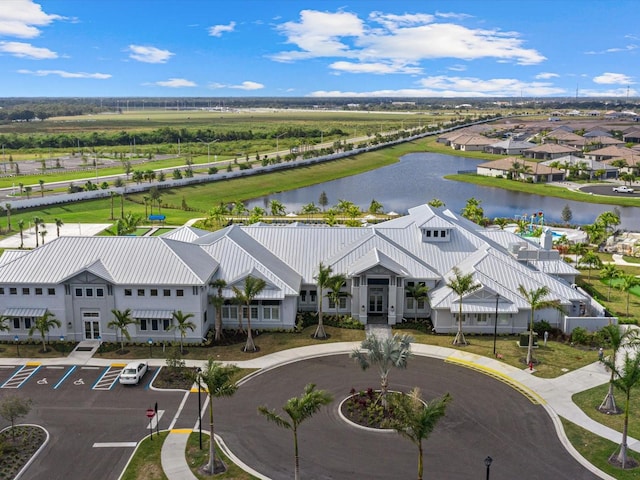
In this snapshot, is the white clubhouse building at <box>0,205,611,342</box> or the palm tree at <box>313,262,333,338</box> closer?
the white clubhouse building at <box>0,205,611,342</box>

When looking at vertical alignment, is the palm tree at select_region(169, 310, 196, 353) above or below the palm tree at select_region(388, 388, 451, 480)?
below

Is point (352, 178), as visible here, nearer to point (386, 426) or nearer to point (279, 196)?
point (279, 196)

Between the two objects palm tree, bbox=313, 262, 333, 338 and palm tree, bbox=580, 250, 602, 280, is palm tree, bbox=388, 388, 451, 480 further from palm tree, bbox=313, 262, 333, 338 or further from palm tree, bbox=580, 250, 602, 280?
palm tree, bbox=580, 250, 602, 280

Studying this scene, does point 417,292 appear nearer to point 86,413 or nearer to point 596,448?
point 596,448

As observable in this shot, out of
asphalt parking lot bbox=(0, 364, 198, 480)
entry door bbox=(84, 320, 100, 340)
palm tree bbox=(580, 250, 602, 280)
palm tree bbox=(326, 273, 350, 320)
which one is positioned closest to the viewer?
asphalt parking lot bbox=(0, 364, 198, 480)

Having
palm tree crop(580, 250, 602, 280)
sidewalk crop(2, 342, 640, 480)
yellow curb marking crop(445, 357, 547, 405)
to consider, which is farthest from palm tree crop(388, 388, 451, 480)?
palm tree crop(580, 250, 602, 280)

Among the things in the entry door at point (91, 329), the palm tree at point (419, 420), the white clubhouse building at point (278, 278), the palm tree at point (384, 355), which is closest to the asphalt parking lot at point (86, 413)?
the entry door at point (91, 329)

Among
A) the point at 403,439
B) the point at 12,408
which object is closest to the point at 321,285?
the point at 403,439
